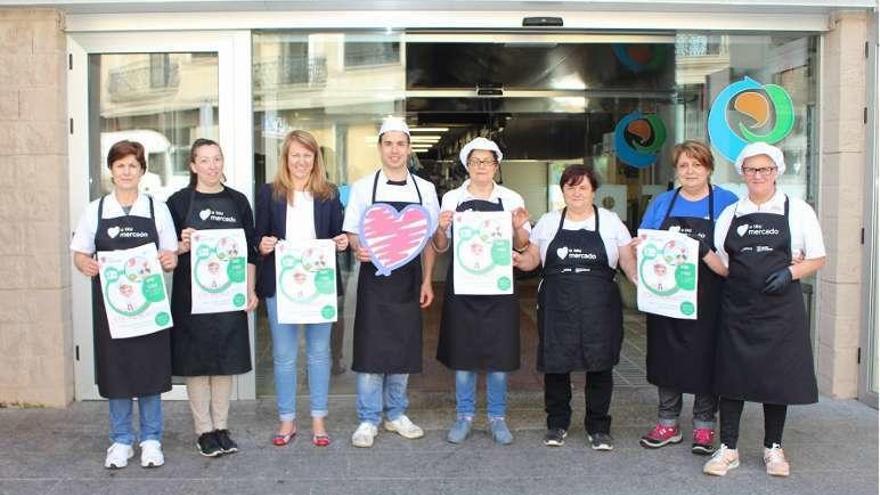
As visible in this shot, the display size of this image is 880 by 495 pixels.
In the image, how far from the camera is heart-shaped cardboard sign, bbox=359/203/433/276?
16.1ft

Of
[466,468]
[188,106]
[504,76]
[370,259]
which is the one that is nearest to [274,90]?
[188,106]

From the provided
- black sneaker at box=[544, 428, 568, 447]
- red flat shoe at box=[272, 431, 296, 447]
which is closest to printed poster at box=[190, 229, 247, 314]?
red flat shoe at box=[272, 431, 296, 447]

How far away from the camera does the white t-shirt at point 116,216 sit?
455 cm

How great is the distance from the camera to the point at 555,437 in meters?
5.09

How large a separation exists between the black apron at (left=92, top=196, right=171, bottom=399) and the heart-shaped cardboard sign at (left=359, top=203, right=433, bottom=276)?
1171mm

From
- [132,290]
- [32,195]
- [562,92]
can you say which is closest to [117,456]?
[132,290]

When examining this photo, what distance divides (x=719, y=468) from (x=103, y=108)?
4.73 metres

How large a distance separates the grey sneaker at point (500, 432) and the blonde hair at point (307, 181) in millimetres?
1684

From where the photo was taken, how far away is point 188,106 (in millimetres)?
6145

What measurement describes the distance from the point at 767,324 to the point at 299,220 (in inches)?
103

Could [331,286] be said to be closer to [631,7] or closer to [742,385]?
[742,385]

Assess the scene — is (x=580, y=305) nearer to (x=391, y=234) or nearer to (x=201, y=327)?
(x=391, y=234)

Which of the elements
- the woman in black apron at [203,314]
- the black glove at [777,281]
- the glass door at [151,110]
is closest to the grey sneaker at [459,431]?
the woman in black apron at [203,314]

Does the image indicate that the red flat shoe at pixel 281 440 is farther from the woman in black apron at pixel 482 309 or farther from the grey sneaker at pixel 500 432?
the grey sneaker at pixel 500 432
